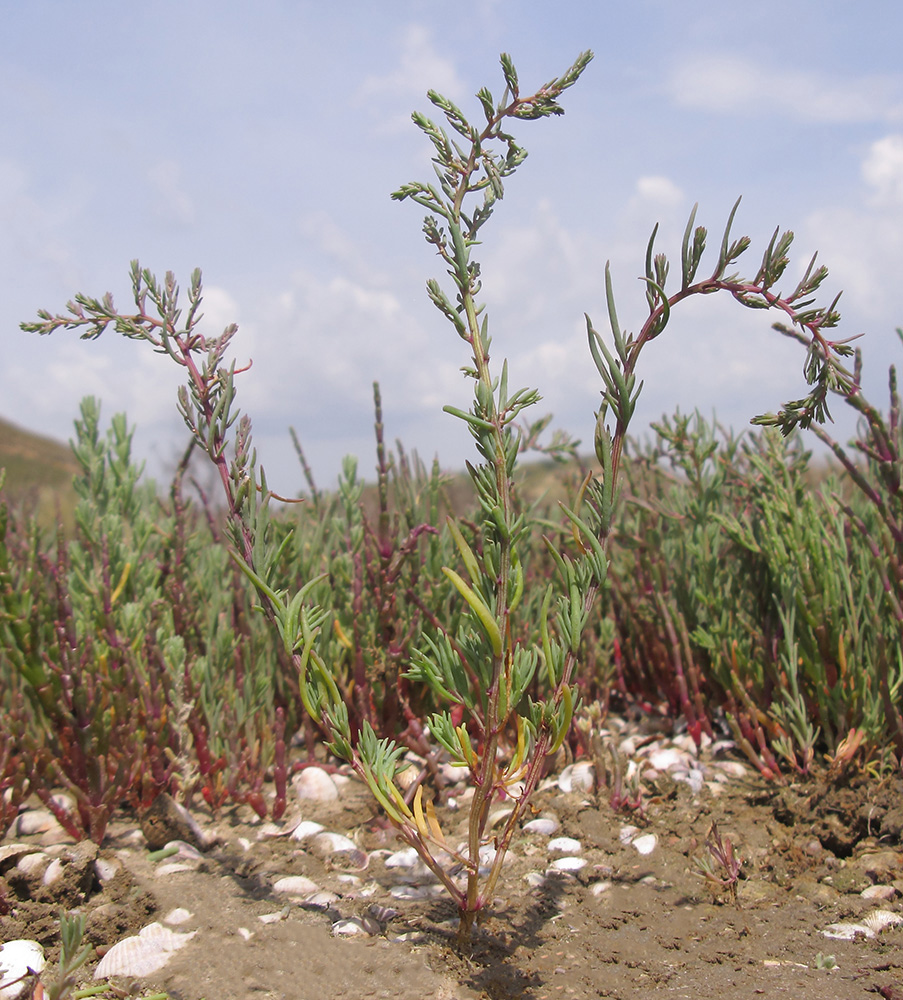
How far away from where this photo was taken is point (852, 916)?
234 centimetres

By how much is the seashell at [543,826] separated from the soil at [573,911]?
0.03 metres

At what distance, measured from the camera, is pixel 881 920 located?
229cm

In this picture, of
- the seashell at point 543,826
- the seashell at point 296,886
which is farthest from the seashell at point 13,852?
the seashell at point 543,826

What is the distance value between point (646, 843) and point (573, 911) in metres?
0.45

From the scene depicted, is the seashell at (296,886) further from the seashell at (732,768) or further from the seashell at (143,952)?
the seashell at (732,768)

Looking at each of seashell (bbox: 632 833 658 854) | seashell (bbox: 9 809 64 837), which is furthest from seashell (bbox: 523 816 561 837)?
seashell (bbox: 9 809 64 837)

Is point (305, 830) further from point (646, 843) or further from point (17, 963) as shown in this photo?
point (646, 843)

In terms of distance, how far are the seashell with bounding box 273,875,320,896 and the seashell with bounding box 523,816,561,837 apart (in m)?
0.76

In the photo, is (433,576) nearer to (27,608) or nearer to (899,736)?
(27,608)

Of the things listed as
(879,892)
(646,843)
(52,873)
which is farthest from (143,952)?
(879,892)

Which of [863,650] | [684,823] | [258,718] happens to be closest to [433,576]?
[258,718]

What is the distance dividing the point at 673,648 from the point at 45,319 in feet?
8.79

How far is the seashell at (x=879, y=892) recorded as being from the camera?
2.42 meters

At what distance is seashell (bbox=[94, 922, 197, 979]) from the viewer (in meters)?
2.03
